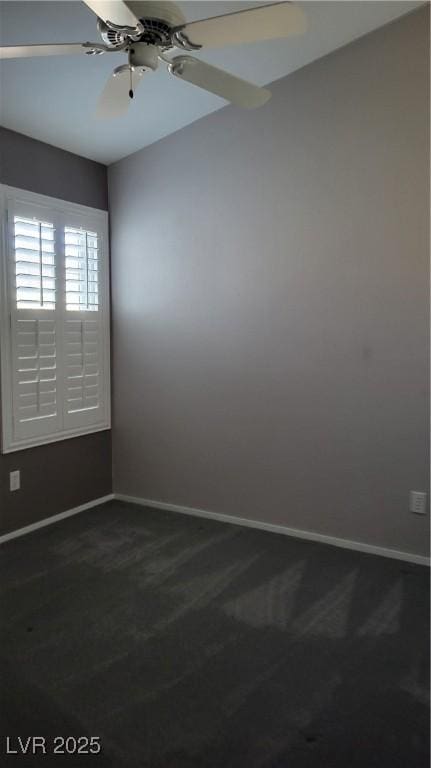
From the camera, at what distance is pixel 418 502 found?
2.80 metres

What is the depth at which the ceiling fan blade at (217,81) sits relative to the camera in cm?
177

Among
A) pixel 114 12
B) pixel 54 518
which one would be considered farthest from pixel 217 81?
pixel 54 518

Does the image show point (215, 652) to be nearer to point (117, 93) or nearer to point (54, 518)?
point (54, 518)

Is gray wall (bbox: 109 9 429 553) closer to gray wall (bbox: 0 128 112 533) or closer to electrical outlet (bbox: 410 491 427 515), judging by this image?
electrical outlet (bbox: 410 491 427 515)

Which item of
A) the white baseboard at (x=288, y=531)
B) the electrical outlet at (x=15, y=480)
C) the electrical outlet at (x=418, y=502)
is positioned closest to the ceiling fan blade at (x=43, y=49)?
the electrical outlet at (x=15, y=480)

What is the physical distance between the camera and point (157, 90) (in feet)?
9.49

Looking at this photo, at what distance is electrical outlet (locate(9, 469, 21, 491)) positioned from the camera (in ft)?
10.5

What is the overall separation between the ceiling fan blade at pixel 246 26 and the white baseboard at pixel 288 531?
99.8 inches

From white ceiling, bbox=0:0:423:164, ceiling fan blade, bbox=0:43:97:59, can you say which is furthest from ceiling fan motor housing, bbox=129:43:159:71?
white ceiling, bbox=0:0:423:164

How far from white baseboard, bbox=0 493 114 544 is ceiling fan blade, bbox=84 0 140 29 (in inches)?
110

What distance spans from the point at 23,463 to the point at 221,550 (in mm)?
1377

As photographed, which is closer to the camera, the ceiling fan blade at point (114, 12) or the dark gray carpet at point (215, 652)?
the ceiling fan blade at point (114, 12)

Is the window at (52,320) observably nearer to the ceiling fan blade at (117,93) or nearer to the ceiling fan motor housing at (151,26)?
the ceiling fan blade at (117,93)

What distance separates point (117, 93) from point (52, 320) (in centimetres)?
171
